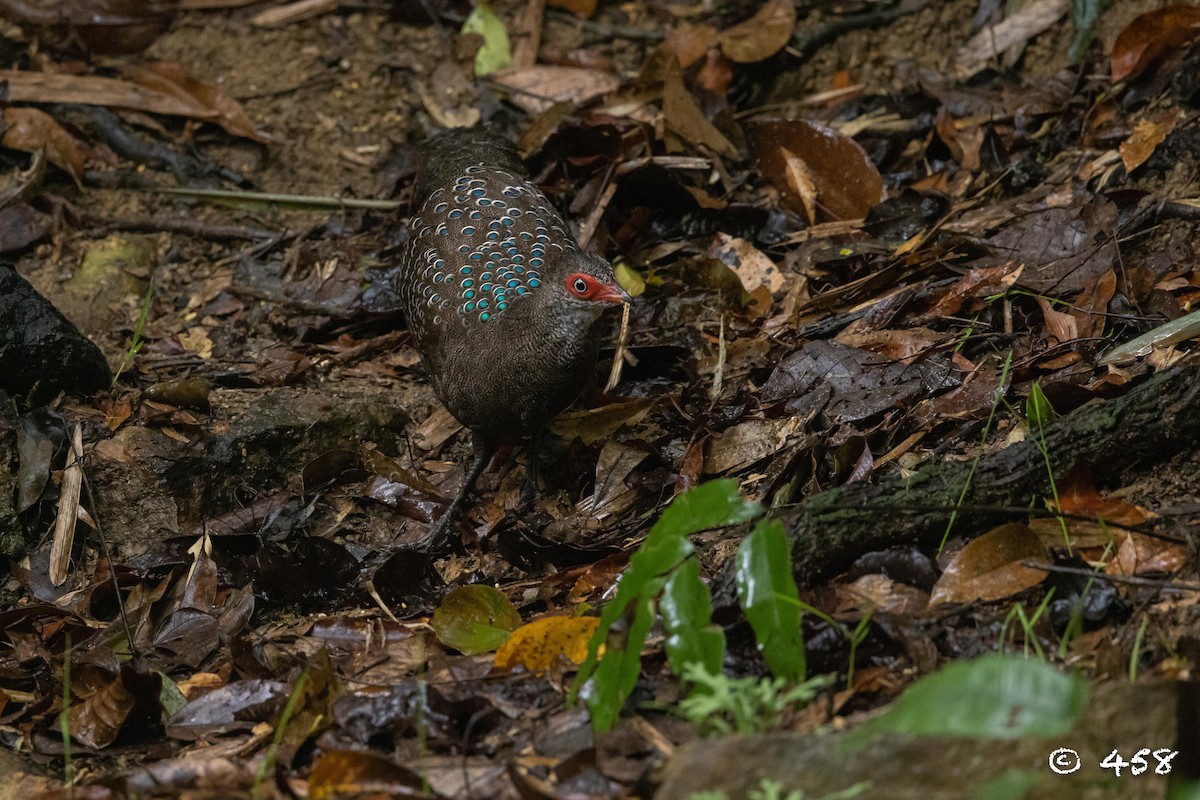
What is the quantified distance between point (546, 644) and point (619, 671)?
0.55 m

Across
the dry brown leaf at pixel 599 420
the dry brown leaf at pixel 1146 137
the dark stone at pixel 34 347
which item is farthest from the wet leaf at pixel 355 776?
the dry brown leaf at pixel 1146 137

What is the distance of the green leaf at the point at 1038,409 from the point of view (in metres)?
3.62

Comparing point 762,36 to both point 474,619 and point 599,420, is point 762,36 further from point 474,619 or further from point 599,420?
point 474,619

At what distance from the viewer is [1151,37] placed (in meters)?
5.26

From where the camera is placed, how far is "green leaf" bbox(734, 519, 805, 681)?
2.79 meters

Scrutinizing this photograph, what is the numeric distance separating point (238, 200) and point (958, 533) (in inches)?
178

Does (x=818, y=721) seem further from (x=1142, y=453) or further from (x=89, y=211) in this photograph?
(x=89, y=211)

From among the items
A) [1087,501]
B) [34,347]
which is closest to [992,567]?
[1087,501]

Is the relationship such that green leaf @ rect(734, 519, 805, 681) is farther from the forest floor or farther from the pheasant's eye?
the pheasant's eye

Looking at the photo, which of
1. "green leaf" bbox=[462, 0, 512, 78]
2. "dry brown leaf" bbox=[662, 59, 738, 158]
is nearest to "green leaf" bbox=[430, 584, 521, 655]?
"dry brown leaf" bbox=[662, 59, 738, 158]

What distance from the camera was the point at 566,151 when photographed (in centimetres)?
606

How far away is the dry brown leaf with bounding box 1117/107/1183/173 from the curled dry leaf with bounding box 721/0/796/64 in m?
2.12

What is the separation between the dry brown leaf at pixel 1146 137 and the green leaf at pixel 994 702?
11.0 feet

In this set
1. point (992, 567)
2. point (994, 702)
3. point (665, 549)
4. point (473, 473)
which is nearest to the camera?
point (994, 702)
